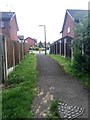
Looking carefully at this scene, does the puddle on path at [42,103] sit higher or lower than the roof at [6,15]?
lower

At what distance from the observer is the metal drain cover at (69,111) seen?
19.8ft

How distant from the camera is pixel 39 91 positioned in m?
8.66

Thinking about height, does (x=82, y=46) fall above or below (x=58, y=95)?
above

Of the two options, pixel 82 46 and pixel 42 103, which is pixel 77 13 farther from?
pixel 42 103

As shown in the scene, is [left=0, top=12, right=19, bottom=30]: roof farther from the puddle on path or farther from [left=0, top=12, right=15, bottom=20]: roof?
the puddle on path

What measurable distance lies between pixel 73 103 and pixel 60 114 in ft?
3.66

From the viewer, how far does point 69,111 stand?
6.40 metres

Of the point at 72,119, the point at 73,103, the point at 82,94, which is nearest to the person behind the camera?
the point at 72,119

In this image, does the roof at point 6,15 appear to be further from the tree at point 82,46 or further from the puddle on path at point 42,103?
the puddle on path at point 42,103

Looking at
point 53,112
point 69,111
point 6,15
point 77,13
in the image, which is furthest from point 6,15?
point 53,112

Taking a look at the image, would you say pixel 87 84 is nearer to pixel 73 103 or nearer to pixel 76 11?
pixel 73 103

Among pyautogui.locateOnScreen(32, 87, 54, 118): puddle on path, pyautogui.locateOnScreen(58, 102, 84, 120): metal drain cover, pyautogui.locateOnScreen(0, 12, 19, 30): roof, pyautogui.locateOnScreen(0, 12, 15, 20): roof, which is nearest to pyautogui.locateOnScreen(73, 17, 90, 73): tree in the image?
pyautogui.locateOnScreen(32, 87, 54, 118): puddle on path

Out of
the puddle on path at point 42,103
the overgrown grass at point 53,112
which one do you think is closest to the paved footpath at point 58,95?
the puddle on path at point 42,103

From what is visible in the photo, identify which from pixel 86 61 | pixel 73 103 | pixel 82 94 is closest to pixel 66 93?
pixel 82 94
